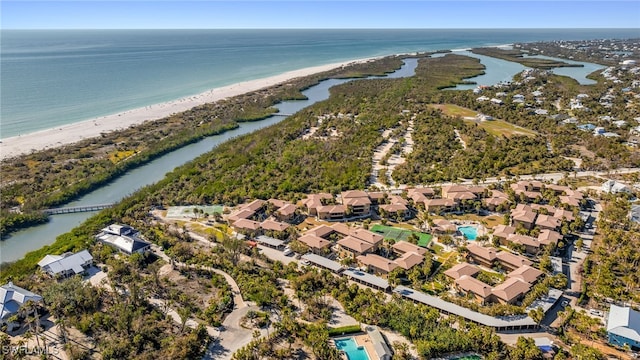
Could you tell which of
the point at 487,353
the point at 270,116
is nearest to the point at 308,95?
the point at 270,116

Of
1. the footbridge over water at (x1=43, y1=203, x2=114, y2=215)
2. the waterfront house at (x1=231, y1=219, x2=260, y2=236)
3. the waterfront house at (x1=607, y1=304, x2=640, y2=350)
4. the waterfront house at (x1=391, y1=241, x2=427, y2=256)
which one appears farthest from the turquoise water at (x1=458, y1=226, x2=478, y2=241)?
the footbridge over water at (x1=43, y1=203, x2=114, y2=215)

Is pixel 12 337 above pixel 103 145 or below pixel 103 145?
below

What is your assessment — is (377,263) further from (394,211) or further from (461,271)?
(394,211)

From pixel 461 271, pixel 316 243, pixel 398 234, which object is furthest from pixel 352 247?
pixel 461 271

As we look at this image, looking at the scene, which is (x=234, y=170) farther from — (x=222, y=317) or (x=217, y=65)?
(x=217, y=65)

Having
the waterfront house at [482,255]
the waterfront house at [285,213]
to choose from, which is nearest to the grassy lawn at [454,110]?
the waterfront house at [285,213]
